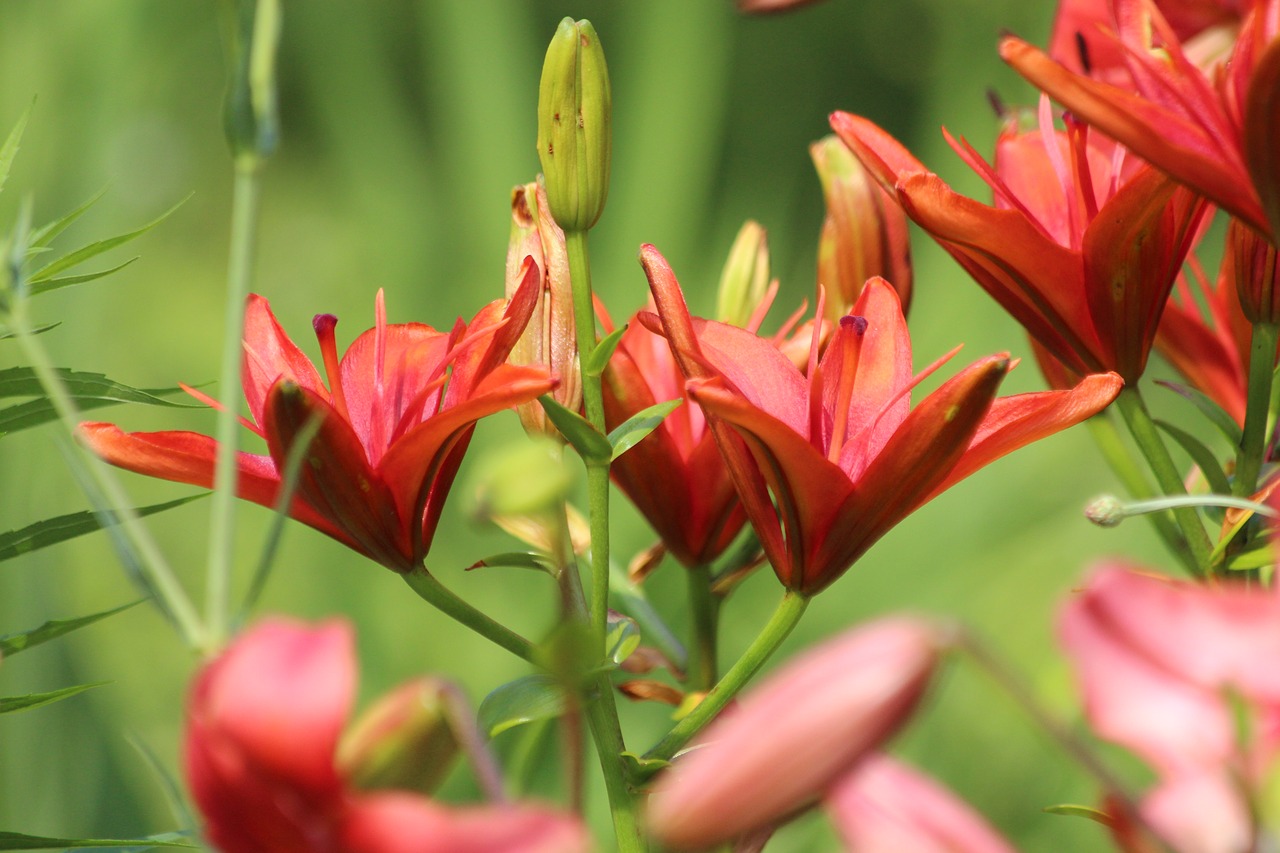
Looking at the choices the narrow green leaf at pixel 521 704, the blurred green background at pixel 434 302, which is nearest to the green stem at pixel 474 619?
the narrow green leaf at pixel 521 704

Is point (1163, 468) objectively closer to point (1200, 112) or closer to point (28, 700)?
point (1200, 112)

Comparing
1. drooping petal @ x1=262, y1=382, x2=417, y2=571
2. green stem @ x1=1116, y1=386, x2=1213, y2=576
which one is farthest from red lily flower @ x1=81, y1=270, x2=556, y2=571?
green stem @ x1=1116, y1=386, x2=1213, y2=576

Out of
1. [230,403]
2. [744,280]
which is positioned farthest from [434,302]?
[230,403]

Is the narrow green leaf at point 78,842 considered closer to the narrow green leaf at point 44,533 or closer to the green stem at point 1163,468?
the narrow green leaf at point 44,533

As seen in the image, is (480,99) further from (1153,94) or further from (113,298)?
(1153,94)

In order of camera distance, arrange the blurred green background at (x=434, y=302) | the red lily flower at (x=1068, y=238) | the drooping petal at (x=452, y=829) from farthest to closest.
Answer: the blurred green background at (x=434, y=302) → the red lily flower at (x=1068, y=238) → the drooping petal at (x=452, y=829)

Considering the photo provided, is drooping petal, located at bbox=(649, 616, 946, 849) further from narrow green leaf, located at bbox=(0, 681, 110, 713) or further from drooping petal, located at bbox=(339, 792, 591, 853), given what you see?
narrow green leaf, located at bbox=(0, 681, 110, 713)

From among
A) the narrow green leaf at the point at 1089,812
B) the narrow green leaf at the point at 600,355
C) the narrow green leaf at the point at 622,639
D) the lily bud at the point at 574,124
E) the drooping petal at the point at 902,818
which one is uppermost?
the lily bud at the point at 574,124
